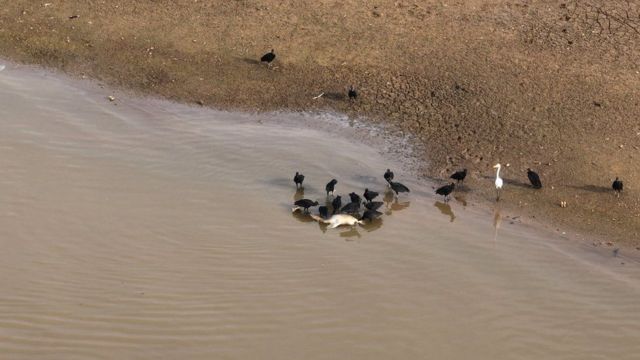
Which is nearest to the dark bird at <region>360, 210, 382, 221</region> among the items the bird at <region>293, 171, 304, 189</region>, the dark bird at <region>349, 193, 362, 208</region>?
the dark bird at <region>349, 193, 362, 208</region>

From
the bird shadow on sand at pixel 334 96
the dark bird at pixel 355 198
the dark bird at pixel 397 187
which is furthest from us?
the bird shadow on sand at pixel 334 96

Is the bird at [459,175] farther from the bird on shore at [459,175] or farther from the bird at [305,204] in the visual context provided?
the bird at [305,204]

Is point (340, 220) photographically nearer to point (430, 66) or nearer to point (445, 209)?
point (445, 209)

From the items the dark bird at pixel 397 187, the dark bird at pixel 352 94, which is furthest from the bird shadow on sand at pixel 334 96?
the dark bird at pixel 397 187

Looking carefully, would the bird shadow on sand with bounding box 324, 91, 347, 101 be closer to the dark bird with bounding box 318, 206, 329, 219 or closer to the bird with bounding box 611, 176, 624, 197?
the dark bird with bounding box 318, 206, 329, 219

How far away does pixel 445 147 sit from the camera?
14.2 metres

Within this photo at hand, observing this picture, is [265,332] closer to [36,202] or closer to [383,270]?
[383,270]

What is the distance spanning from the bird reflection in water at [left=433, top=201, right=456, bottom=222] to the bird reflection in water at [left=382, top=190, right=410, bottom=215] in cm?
44

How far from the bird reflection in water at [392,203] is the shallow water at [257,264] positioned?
4 centimetres

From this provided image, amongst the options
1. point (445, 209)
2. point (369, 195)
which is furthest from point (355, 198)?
point (445, 209)

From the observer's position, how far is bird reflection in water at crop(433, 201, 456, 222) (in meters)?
12.4

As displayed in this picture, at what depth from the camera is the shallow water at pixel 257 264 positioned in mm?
9594

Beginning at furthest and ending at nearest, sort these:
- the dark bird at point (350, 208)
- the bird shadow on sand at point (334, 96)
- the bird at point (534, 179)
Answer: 1. the bird shadow on sand at point (334, 96)
2. the bird at point (534, 179)
3. the dark bird at point (350, 208)

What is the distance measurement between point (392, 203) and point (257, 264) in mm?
2594
